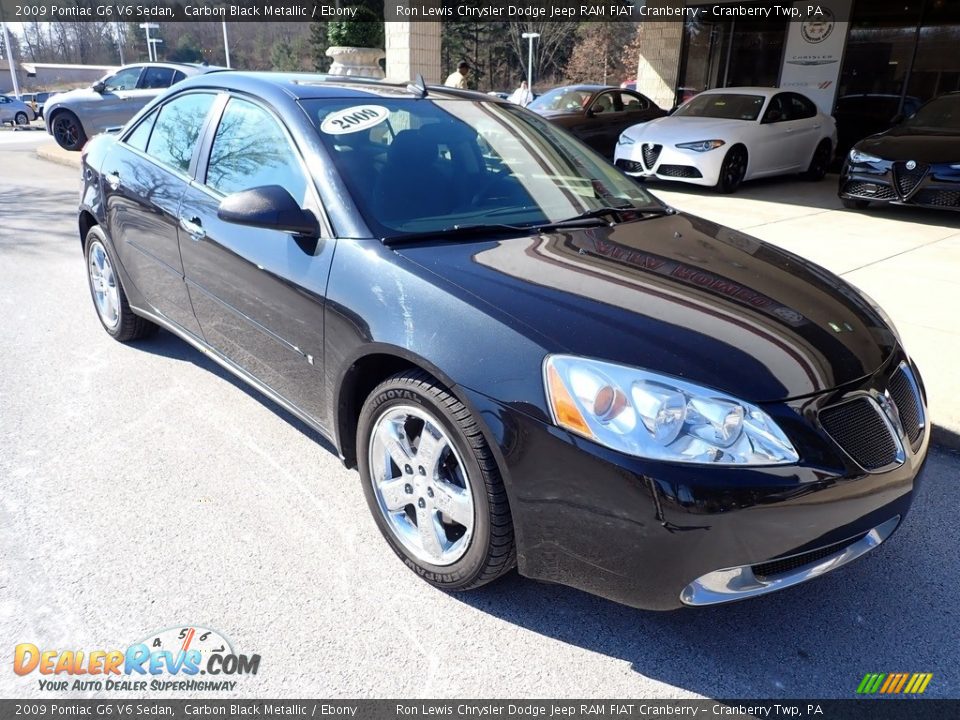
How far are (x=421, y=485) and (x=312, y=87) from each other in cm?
184

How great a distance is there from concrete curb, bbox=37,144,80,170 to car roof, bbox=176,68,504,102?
10936mm

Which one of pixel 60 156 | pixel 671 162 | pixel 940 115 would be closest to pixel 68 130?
pixel 60 156

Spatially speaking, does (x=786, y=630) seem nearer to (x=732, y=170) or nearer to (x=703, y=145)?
(x=703, y=145)

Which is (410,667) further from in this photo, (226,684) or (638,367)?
(638,367)

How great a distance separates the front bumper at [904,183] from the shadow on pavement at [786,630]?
278 inches

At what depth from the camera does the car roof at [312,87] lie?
3.10 m

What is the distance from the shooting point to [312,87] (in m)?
3.16

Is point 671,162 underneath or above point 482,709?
above

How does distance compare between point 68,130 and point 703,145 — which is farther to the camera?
point 68,130

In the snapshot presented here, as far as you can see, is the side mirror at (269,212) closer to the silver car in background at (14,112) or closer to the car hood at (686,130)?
the car hood at (686,130)

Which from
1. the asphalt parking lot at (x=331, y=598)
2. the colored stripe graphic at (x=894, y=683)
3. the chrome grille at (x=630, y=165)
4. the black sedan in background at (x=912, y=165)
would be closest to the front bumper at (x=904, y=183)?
the black sedan in background at (x=912, y=165)

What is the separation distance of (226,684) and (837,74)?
15370 mm

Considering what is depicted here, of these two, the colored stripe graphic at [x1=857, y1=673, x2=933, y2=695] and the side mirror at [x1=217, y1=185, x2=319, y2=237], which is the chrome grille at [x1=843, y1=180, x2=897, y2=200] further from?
the side mirror at [x1=217, y1=185, x2=319, y2=237]

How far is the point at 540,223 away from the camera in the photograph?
2.90 m
